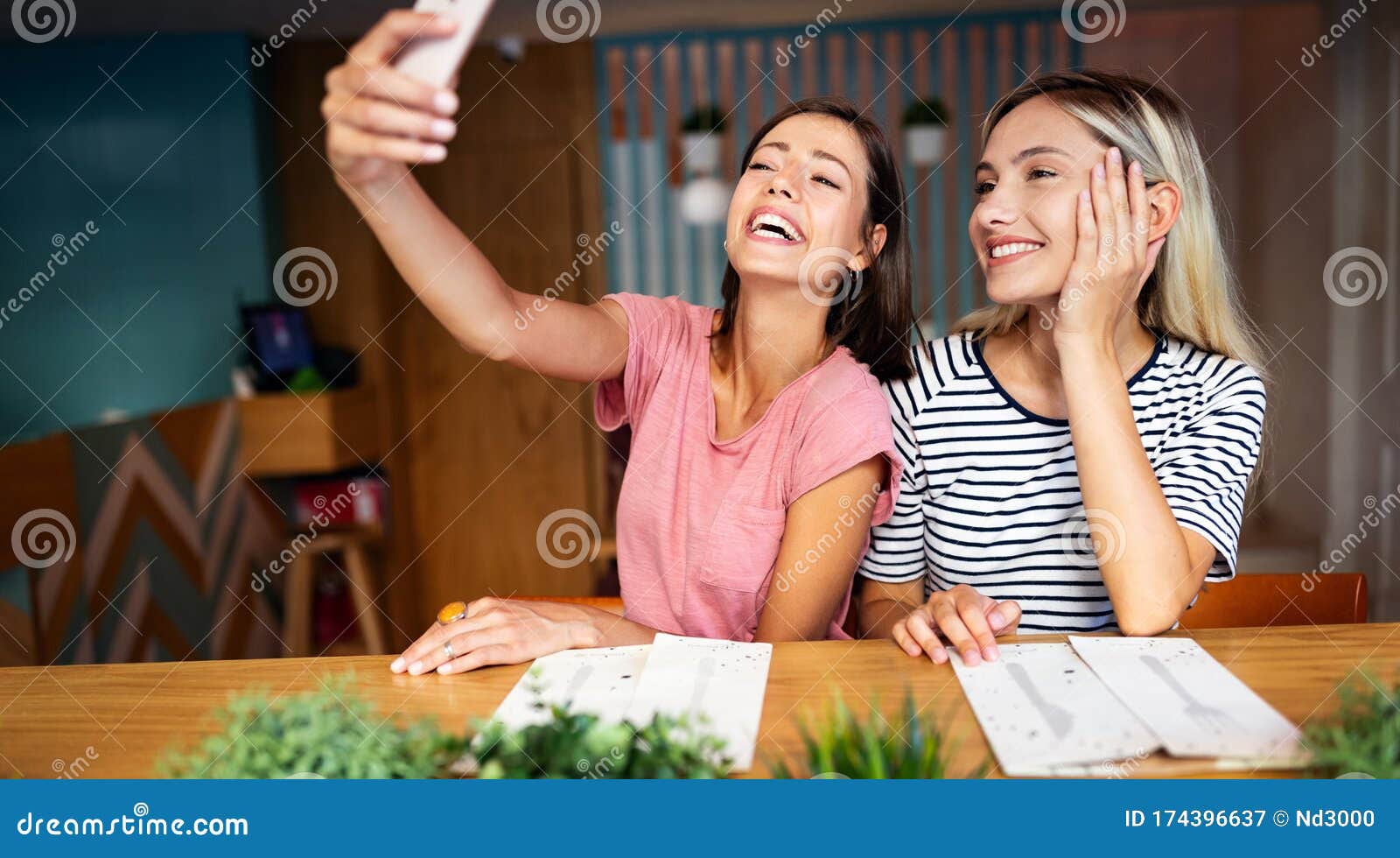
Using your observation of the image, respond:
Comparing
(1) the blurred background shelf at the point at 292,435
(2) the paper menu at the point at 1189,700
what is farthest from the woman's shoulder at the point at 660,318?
(1) the blurred background shelf at the point at 292,435

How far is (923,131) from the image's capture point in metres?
3.96

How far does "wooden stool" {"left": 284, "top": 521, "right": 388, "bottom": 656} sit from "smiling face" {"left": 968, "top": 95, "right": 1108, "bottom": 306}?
2.81 metres

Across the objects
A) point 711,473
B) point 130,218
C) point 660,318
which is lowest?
point 711,473

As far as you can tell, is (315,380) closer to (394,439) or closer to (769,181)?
(394,439)

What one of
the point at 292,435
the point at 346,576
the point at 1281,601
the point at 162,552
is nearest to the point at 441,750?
the point at 1281,601

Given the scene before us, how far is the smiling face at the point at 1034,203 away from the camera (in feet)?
3.89

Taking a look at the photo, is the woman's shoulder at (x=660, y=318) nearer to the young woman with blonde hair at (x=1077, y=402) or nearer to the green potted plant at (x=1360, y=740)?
the young woman with blonde hair at (x=1077, y=402)

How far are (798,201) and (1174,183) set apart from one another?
438 mm

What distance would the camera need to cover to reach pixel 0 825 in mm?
825

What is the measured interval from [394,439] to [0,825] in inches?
133

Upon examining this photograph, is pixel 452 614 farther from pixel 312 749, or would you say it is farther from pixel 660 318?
pixel 660 318

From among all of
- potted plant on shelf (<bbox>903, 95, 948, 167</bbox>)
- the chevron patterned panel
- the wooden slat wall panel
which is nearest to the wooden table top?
the chevron patterned panel

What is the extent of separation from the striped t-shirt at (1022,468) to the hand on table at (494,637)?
49 cm

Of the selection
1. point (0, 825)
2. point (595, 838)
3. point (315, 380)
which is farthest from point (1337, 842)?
point (315, 380)
